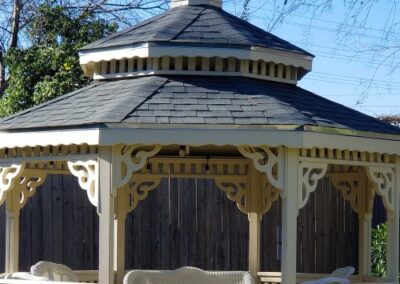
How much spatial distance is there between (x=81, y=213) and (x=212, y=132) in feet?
18.7

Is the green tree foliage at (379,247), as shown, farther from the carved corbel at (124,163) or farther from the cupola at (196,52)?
the carved corbel at (124,163)

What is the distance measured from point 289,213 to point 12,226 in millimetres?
3811

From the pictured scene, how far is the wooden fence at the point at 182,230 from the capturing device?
1395 centimetres

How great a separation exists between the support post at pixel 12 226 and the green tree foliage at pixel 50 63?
479 centimetres

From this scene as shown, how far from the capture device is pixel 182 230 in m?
14.4

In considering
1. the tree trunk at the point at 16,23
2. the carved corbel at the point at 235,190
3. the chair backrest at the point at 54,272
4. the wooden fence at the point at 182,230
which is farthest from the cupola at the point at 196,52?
the tree trunk at the point at 16,23

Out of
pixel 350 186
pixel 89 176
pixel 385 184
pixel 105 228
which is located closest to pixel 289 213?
pixel 385 184

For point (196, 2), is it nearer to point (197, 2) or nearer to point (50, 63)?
point (197, 2)

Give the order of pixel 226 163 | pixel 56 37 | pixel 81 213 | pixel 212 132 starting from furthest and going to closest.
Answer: pixel 56 37
pixel 81 213
pixel 226 163
pixel 212 132

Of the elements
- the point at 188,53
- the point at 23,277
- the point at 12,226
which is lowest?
the point at 23,277

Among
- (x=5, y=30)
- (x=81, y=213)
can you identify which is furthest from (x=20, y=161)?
(x=5, y=30)

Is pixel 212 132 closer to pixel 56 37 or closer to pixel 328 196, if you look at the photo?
pixel 328 196

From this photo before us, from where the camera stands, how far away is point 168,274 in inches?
440

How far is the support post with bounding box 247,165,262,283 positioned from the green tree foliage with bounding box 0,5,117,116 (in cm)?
493
